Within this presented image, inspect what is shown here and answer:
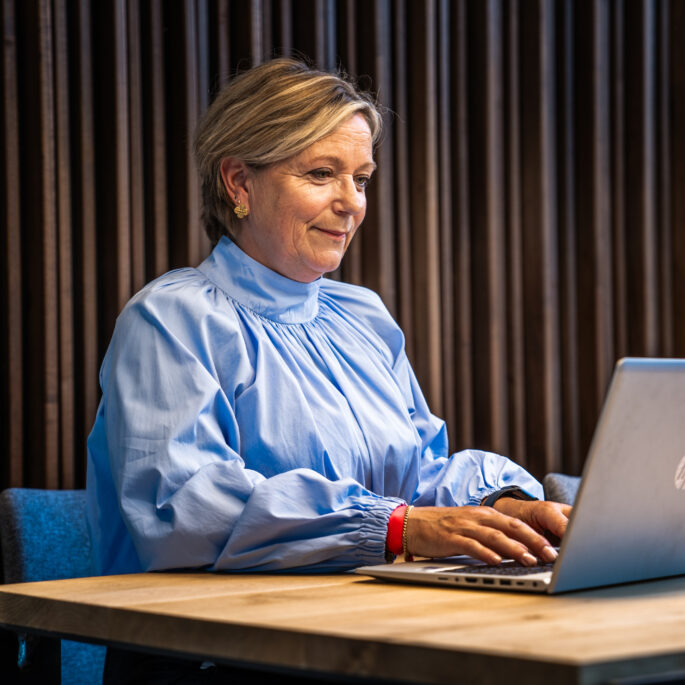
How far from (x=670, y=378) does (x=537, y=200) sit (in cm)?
236

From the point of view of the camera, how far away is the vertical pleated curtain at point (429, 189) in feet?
8.27

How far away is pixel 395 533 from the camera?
4.99ft

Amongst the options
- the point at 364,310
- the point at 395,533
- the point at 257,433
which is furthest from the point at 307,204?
the point at 395,533

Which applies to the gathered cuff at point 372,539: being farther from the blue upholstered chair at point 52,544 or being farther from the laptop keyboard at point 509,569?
the blue upholstered chair at point 52,544

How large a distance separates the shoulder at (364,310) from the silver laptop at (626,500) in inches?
42.0

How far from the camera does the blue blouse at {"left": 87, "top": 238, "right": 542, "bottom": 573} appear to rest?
1.53 meters

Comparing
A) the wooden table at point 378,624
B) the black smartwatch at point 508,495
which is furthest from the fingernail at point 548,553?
the black smartwatch at point 508,495

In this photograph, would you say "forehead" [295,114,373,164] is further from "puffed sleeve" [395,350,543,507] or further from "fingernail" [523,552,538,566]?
"fingernail" [523,552,538,566]

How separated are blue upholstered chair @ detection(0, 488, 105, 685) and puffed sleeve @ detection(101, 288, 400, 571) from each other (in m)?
0.47

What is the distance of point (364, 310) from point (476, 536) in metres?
1.03

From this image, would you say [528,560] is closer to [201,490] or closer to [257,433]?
[201,490]

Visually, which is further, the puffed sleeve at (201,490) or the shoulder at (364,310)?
the shoulder at (364,310)

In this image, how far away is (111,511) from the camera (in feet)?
6.16

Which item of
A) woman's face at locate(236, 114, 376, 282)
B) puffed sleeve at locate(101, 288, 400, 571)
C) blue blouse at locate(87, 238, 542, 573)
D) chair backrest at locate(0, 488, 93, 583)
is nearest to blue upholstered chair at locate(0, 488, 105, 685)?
chair backrest at locate(0, 488, 93, 583)
